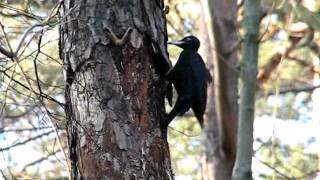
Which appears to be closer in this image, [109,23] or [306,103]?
[109,23]

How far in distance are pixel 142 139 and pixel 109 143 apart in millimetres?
113

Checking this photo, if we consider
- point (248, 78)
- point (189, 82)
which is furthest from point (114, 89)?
point (248, 78)

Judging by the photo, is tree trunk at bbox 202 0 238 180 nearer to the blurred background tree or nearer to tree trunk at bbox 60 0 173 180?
the blurred background tree

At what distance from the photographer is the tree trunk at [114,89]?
7.13 ft

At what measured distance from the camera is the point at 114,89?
7.31ft

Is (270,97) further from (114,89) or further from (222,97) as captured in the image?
(114,89)

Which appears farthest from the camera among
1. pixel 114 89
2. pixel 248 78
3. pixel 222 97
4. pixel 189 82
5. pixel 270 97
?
pixel 270 97

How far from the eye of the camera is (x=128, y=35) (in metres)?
2.29

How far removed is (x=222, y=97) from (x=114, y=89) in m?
2.58

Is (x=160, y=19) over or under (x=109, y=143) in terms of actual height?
over

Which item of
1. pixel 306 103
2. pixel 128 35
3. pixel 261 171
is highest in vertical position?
pixel 128 35

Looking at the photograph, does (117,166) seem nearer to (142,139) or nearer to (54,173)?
(142,139)

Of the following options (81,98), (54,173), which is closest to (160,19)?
(81,98)

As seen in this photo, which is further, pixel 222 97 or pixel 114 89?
pixel 222 97
